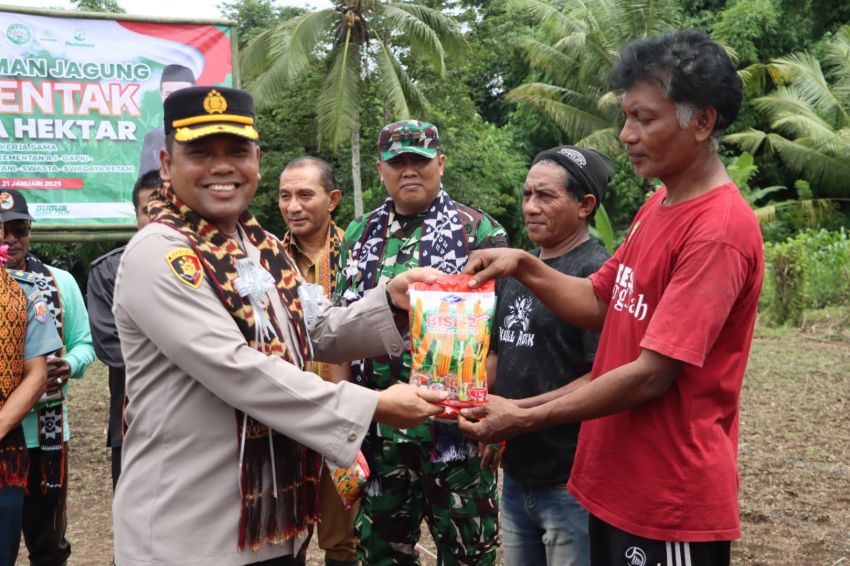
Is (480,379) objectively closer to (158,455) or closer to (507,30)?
(158,455)

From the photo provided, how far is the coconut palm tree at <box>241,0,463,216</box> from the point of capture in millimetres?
20266

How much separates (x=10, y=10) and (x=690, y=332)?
7.50 metres

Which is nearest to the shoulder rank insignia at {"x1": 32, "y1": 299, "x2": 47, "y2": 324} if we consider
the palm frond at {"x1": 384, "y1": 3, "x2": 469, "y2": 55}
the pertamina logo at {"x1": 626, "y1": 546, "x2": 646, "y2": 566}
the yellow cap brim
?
the yellow cap brim

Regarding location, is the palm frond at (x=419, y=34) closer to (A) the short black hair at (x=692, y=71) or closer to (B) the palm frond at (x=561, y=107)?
(B) the palm frond at (x=561, y=107)

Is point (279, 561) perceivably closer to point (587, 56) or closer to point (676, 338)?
point (676, 338)

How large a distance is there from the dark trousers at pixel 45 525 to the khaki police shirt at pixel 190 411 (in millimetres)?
2298

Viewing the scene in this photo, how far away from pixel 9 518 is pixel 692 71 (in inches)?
133

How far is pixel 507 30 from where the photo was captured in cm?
2823

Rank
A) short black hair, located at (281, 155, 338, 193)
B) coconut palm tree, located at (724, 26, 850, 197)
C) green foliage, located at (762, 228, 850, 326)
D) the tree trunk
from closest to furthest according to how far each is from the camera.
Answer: short black hair, located at (281, 155, 338, 193) → green foliage, located at (762, 228, 850, 326) → the tree trunk → coconut palm tree, located at (724, 26, 850, 197)

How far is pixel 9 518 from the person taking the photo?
3684mm

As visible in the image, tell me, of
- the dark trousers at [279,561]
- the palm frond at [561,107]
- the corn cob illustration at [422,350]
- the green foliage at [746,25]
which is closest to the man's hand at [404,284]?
the corn cob illustration at [422,350]

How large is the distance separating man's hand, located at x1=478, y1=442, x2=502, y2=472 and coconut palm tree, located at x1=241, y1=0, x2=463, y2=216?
16762mm

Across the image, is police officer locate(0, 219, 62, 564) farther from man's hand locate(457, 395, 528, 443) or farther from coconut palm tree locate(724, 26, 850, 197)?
coconut palm tree locate(724, 26, 850, 197)

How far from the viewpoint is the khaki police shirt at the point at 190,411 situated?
225 centimetres
